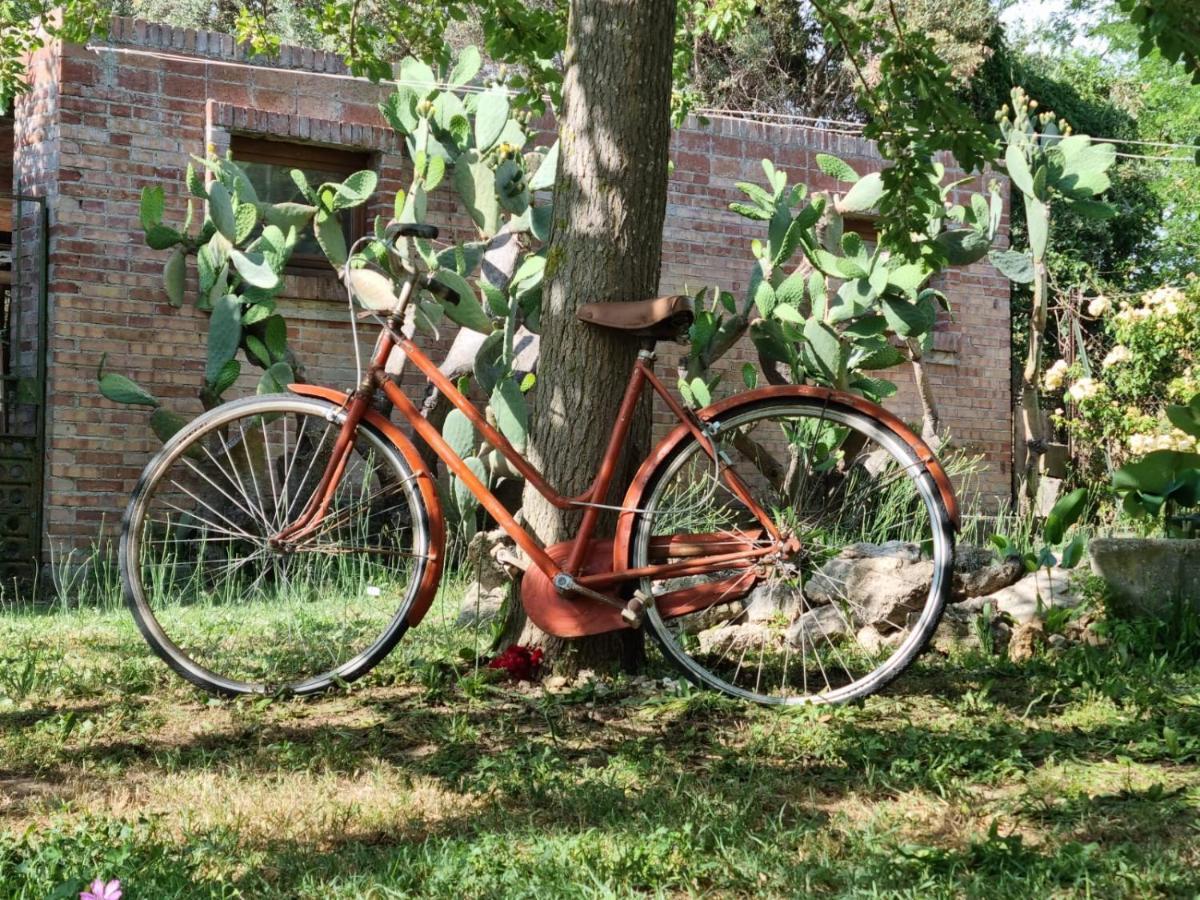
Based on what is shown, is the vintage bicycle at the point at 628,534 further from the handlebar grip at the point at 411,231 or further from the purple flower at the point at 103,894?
the purple flower at the point at 103,894

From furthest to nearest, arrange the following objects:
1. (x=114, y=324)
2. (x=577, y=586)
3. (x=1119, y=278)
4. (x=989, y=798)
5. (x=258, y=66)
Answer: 1. (x=1119, y=278)
2. (x=258, y=66)
3. (x=114, y=324)
4. (x=577, y=586)
5. (x=989, y=798)

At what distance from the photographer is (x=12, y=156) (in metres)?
9.30

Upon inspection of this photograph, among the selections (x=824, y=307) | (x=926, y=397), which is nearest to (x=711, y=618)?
(x=824, y=307)

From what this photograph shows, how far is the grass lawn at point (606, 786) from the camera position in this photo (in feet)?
8.21

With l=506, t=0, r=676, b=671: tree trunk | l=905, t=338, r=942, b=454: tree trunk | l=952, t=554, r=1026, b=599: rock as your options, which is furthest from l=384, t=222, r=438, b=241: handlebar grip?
l=905, t=338, r=942, b=454: tree trunk

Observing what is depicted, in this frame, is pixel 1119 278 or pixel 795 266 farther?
pixel 1119 278

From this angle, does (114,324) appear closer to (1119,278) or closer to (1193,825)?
(1193,825)

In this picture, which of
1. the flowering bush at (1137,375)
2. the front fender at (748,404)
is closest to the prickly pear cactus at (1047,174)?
the flowering bush at (1137,375)

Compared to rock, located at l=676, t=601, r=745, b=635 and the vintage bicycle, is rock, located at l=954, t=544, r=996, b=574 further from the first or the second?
rock, located at l=676, t=601, r=745, b=635

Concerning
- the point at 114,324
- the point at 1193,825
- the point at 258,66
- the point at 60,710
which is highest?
the point at 258,66

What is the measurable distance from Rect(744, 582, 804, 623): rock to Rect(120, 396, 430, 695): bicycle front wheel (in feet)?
3.99

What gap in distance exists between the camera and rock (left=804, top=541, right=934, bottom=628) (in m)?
4.57

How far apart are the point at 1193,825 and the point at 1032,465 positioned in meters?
6.63

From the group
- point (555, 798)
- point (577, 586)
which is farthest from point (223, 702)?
point (555, 798)
